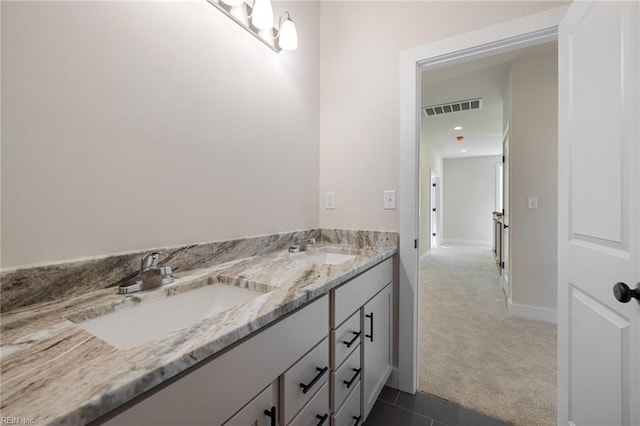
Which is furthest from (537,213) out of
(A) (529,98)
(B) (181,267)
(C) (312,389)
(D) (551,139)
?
(B) (181,267)

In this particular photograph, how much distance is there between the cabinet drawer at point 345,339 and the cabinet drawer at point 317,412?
10 centimetres

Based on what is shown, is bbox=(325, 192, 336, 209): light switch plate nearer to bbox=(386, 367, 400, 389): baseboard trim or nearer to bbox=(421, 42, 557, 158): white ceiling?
bbox=(386, 367, 400, 389): baseboard trim

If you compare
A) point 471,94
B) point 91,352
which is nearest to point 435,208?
point 471,94

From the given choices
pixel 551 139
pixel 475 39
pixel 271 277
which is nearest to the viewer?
pixel 271 277

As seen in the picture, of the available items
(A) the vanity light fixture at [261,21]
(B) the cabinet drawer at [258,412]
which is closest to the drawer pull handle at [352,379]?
(B) the cabinet drawer at [258,412]

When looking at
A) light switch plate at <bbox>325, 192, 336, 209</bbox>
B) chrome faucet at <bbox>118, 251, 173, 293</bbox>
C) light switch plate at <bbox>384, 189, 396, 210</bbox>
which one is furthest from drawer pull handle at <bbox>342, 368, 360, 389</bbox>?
light switch plate at <bbox>325, 192, 336, 209</bbox>

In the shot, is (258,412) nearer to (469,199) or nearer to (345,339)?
(345,339)

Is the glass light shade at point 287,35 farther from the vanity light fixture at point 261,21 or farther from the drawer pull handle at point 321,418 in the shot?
the drawer pull handle at point 321,418

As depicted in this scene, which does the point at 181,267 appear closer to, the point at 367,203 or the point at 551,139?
the point at 367,203

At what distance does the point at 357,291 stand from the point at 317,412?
47 centimetres

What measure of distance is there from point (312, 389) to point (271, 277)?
15.6 inches

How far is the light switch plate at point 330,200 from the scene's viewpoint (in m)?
1.91

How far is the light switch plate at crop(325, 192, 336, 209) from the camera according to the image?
191 cm

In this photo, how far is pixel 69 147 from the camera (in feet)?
2.50
